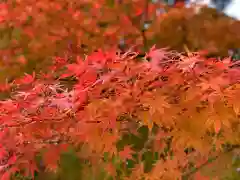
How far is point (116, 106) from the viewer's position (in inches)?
96.7

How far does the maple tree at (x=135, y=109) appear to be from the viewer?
245cm

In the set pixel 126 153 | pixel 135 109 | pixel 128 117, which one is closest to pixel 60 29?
pixel 126 153

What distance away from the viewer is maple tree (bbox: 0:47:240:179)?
245 centimetres

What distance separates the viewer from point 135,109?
8.34ft

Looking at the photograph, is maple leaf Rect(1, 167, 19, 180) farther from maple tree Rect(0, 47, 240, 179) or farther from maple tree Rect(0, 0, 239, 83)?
maple tree Rect(0, 0, 239, 83)

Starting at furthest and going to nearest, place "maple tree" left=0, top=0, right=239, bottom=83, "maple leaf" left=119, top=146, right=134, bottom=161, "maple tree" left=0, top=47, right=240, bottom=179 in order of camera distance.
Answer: "maple tree" left=0, top=0, right=239, bottom=83 → "maple leaf" left=119, top=146, right=134, bottom=161 → "maple tree" left=0, top=47, right=240, bottom=179

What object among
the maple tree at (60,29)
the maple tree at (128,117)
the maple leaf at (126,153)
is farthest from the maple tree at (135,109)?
the maple tree at (60,29)

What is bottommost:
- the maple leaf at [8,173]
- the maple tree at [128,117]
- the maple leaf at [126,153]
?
the maple leaf at [8,173]

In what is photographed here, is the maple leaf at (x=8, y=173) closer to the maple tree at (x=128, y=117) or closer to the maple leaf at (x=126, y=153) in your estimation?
the maple tree at (x=128, y=117)

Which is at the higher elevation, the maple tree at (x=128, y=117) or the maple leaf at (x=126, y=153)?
the maple tree at (x=128, y=117)

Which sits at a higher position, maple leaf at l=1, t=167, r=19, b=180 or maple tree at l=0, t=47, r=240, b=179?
maple tree at l=0, t=47, r=240, b=179

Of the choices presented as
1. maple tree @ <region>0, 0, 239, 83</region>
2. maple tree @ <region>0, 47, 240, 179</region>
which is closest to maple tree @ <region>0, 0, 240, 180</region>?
maple tree @ <region>0, 47, 240, 179</region>

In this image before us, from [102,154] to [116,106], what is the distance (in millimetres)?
813

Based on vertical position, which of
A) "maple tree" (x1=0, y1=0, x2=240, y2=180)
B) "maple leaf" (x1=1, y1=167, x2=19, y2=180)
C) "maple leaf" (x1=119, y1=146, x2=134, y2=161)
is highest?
"maple tree" (x1=0, y1=0, x2=240, y2=180)
